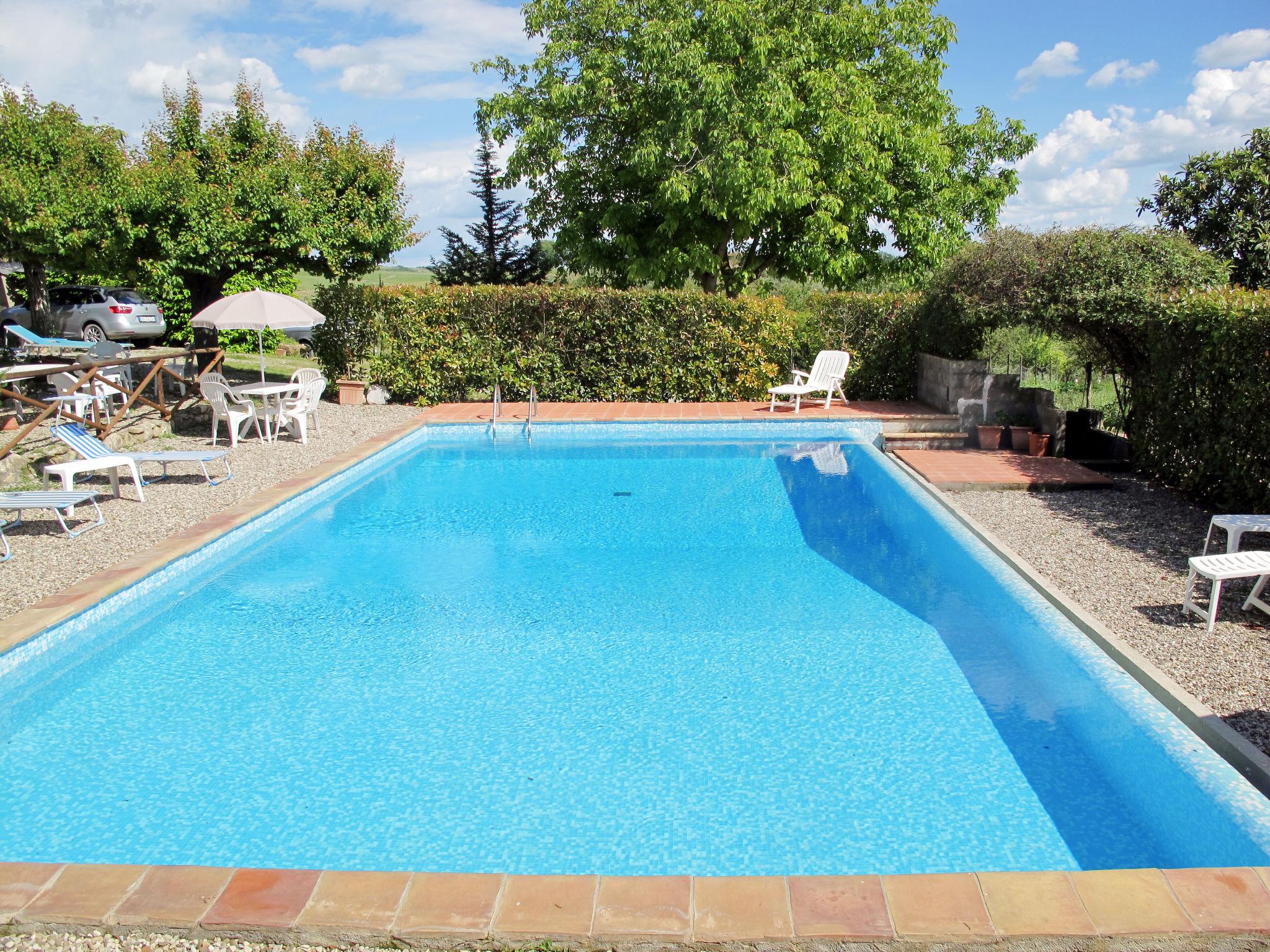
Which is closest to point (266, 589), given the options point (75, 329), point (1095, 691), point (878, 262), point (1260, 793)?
point (1095, 691)

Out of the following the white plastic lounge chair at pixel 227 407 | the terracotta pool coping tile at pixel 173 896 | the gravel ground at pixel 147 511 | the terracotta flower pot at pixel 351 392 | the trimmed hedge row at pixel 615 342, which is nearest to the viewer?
the terracotta pool coping tile at pixel 173 896

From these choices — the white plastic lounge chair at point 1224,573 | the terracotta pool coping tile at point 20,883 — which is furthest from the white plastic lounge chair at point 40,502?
the white plastic lounge chair at point 1224,573

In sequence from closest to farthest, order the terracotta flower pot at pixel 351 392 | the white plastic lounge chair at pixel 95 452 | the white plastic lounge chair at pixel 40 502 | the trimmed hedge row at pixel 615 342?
1. the white plastic lounge chair at pixel 40 502
2. the white plastic lounge chair at pixel 95 452
3. the trimmed hedge row at pixel 615 342
4. the terracotta flower pot at pixel 351 392

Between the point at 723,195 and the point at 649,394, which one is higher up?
the point at 723,195

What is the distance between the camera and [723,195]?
1650cm

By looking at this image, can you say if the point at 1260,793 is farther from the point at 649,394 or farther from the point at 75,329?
the point at 75,329

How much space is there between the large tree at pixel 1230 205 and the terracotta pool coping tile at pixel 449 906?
13.5 meters

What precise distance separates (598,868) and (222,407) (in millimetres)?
8935

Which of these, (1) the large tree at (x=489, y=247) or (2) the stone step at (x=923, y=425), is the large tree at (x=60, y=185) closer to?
(2) the stone step at (x=923, y=425)

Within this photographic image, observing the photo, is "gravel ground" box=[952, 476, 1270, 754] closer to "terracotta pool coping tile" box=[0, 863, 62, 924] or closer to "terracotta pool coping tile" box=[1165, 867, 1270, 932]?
"terracotta pool coping tile" box=[1165, 867, 1270, 932]

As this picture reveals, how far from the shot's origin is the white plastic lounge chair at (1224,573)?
4754mm

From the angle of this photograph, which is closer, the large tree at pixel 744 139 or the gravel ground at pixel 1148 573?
the gravel ground at pixel 1148 573

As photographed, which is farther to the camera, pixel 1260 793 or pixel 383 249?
pixel 383 249

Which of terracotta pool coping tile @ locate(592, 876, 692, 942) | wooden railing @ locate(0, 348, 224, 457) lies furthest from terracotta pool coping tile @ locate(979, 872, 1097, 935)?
wooden railing @ locate(0, 348, 224, 457)
